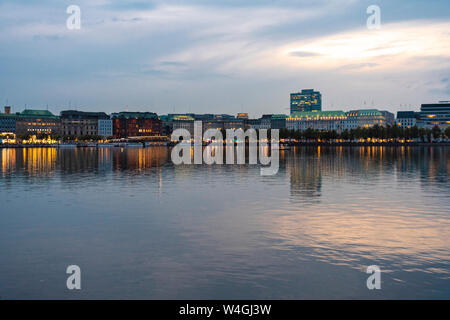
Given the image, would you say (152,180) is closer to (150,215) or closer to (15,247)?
(150,215)

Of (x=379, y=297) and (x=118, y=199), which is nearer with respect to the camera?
(x=379, y=297)

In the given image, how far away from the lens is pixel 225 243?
18.0m

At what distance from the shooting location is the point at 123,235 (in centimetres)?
1947

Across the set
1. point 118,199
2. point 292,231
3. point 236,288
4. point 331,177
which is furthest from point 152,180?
point 236,288

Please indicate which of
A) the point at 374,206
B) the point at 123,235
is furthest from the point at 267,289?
the point at 374,206

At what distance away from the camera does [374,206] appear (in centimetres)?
2677

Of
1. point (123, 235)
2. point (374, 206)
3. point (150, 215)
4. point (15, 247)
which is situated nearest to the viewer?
point (15, 247)

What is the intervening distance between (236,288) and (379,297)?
373 cm

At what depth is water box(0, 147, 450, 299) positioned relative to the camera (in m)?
13.2

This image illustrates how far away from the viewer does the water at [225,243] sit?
43.2 ft
